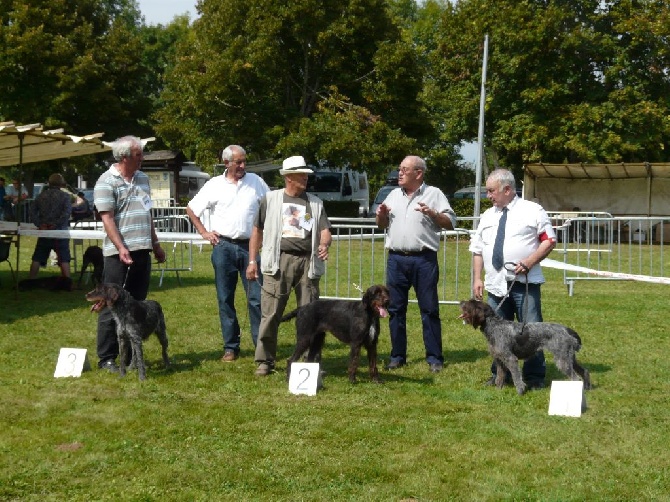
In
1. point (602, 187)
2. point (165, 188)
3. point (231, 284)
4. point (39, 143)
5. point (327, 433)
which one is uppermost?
point (165, 188)

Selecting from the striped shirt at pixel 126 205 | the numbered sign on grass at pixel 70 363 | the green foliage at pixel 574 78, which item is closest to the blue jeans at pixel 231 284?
the striped shirt at pixel 126 205

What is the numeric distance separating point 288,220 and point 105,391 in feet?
6.17

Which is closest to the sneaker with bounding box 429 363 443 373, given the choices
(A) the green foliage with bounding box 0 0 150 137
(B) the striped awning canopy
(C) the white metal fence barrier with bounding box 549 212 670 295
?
(B) the striped awning canopy

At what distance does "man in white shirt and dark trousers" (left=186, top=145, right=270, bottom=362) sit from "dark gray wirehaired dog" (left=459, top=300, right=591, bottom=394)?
212 centimetres

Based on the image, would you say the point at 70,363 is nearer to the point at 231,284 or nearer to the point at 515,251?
the point at 231,284

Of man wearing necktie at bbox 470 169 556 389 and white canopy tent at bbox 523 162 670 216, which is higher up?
white canopy tent at bbox 523 162 670 216

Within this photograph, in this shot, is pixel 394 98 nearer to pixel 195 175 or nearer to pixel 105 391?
pixel 195 175

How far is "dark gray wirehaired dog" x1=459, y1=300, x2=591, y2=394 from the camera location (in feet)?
22.9

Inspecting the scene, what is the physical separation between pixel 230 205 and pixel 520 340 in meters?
2.80

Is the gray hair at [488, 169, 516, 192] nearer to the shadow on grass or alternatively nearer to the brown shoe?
the brown shoe

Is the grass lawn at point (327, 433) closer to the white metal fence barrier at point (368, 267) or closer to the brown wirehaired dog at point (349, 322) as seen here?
the brown wirehaired dog at point (349, 322)

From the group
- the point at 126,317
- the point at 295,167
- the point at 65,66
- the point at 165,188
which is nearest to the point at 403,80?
the point at 165,188

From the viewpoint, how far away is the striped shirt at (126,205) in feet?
24.6

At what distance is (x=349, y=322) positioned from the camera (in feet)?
23.7
